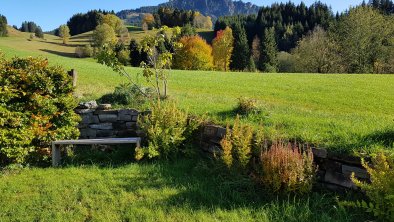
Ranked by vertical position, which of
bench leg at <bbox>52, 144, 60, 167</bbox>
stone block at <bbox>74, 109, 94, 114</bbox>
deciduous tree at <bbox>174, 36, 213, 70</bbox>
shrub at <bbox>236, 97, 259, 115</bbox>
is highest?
deciduous tree at <bbox>174, 36, 213, 70</bbox>

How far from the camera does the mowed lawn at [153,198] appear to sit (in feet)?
17.5

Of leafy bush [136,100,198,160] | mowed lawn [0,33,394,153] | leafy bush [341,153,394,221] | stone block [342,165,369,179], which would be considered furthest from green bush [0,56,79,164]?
leafy bush [341,153,394,221]

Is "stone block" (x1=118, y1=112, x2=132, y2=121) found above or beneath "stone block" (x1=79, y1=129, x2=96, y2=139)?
above

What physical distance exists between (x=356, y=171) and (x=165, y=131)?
399 centimetres

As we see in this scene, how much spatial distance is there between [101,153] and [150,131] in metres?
1.64

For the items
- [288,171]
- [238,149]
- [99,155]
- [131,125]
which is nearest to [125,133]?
[131,125]

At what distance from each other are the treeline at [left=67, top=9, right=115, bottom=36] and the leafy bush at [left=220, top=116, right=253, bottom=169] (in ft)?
412

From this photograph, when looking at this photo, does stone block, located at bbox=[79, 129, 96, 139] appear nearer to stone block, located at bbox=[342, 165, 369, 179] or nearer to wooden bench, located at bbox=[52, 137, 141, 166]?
wooden bench, located at bbox=[52, 137, 141, 166]

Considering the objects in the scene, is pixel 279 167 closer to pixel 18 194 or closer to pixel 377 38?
pixel 18 194

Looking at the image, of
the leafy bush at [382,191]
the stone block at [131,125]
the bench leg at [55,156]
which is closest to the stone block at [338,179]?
the leafy bush at [382,191]

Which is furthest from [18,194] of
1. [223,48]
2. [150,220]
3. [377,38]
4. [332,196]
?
[223,48]

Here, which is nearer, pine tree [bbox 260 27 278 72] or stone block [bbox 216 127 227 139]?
stone block [bbox 216 127 227 139]

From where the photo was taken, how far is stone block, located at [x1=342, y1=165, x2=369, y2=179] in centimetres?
546

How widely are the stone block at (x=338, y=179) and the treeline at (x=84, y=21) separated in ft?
417
